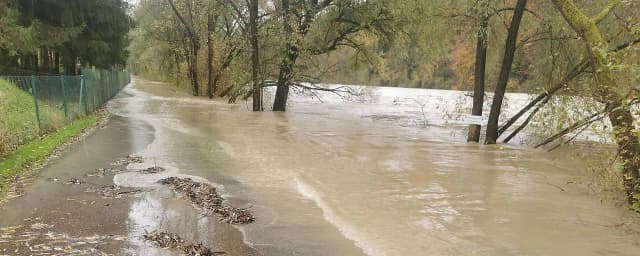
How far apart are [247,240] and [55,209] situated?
9.91 ft

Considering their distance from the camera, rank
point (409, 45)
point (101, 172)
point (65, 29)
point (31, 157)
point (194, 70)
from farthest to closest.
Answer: point (194, 70), point (409, 45), point (65, 29), point (31, 157), point (101, 172)

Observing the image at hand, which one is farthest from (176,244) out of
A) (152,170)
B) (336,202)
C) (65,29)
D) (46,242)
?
(65,29)

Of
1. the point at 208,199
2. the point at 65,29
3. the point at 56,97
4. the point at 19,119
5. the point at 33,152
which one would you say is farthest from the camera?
the point at 65,29

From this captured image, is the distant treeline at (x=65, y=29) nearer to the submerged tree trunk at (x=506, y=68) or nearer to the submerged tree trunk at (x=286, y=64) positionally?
the submerged tree trunk at (x=286, y=64)

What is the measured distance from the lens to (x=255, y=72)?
25922mm

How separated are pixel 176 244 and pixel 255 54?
20588mm

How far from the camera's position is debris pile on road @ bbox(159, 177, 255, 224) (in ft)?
23.0

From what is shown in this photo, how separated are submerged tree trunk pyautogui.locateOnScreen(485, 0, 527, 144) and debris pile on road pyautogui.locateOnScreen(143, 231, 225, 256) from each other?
1237 centimetres

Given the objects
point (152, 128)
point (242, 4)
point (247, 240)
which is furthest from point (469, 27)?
point (242, 4)

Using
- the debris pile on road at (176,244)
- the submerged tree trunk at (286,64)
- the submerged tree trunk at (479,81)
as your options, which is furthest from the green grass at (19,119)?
the submerged tree trunk at (479,81)

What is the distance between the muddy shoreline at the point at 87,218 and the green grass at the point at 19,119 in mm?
1415

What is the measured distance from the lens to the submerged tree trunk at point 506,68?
14.8m

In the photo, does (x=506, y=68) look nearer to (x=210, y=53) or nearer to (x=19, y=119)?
(x=19, y=119)

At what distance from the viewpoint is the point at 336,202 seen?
823 cm
